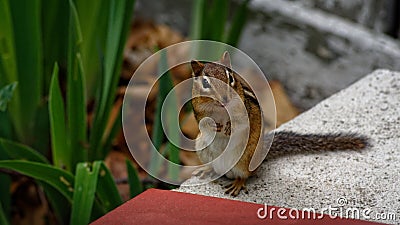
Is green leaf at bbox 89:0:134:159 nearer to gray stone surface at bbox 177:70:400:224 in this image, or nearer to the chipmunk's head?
gray stone surface at bbox 177:70:400:224

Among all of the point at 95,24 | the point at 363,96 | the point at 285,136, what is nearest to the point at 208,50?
the point at 95,24

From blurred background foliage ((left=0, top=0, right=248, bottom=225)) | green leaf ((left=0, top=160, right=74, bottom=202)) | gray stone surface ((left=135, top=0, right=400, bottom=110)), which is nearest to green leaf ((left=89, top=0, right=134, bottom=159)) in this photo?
blurred background foliage ((left=0, top=0, right=248, bottom=225))

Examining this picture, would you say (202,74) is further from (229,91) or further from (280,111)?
(280,111)

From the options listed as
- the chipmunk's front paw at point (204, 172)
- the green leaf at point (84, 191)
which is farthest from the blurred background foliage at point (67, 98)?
the chipmunk's front paw at point (204, 172)

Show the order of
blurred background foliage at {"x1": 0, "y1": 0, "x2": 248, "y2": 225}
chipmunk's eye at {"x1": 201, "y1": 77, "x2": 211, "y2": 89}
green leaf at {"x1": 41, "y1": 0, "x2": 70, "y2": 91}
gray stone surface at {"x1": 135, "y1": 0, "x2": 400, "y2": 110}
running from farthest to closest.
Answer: gray stone surface at {"x1": 135, "y1": 0, "x2": 400, "y2": 110}, green leaf at {"x1": 41, "y1": 0, "x2": 70, "y2": 91}, blurred background foliage at {"x1": 0, "y1": 0, "x2": 248, "y2": 225}, chipmunk's eye at {"x1": 201, "y1": 77, "x2": 211, "y2": 89}

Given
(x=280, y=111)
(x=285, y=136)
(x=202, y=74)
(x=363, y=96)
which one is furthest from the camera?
(x=280, y=111)

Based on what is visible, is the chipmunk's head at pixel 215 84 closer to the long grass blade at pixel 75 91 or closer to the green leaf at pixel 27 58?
the long grass blade at pixel 75 91

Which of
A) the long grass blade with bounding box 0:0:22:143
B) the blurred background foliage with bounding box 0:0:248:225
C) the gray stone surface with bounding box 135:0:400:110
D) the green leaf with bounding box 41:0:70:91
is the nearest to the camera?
the blurred background foliage with bounding box 0:0:248:225
